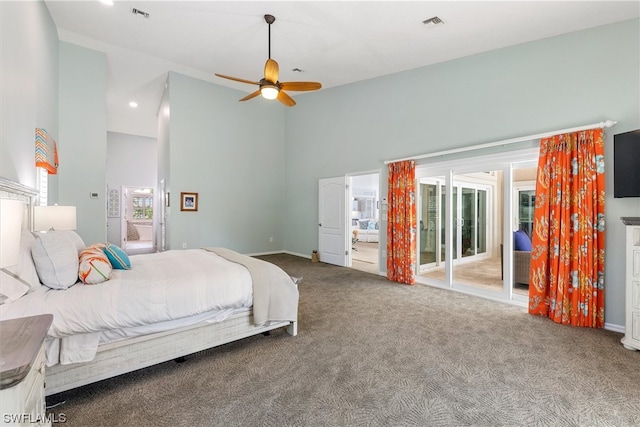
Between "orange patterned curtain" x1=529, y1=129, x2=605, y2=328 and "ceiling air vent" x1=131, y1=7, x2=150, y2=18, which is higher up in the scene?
"ceiling air vent" x1=131, y1=7, x2=150, y2=18

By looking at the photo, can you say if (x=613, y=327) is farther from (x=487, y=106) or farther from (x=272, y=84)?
(x=272, y=84)

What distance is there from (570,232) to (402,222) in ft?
7.07

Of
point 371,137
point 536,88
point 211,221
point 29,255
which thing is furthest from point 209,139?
point 536,88

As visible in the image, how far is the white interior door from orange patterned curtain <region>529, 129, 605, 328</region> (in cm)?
339

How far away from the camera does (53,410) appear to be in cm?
177

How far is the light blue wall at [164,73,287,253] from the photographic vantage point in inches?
240

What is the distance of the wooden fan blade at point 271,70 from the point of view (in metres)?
3.46

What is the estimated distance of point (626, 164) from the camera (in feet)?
9.16

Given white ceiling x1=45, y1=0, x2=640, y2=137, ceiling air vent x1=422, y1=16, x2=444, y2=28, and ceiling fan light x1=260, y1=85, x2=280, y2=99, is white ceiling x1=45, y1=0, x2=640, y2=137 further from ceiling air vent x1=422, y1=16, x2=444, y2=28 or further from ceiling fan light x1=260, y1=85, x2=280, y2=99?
ceiling fan light x1=260, y1=85, x2=280, y2=99

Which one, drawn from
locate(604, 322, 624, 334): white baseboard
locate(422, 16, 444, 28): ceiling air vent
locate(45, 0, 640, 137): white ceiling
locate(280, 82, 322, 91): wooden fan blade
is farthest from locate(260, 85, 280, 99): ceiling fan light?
locate(604, 322, 624, 334): white baseboard

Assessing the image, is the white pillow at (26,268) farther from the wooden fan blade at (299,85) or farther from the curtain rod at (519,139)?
the curtain rod at (519,139)

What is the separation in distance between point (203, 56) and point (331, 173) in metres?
3.24

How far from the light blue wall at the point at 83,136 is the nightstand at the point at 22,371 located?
4783 millimetres

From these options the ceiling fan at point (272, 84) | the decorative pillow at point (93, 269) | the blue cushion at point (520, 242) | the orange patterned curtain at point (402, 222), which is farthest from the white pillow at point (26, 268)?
the blue cushion at point (520, 242)
